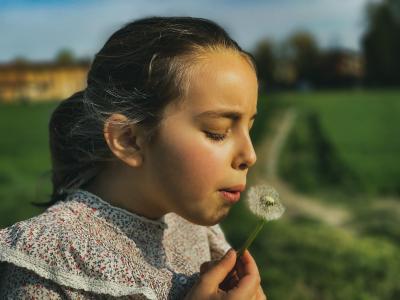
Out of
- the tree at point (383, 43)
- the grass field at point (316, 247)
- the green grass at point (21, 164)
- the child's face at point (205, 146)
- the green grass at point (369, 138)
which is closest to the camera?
the child's face at point (205, 146)

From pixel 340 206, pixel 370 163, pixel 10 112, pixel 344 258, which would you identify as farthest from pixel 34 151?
pixel 10 112

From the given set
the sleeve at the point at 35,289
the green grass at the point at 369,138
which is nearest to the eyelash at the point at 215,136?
the sleeve at the point at 35,289

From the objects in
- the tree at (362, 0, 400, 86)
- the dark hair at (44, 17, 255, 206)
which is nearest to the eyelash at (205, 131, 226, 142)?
the dark hair at (44, 17, 255, 206)

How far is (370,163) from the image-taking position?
468 inches

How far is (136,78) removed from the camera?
5.34 ft

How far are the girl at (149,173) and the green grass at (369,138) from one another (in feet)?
28.1

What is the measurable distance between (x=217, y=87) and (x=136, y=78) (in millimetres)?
216

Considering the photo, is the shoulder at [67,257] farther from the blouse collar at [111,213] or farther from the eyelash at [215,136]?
the eyelash at [215,136]

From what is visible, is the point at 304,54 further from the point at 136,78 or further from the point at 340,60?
the point at 136,78

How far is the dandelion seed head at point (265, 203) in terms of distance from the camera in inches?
60.9

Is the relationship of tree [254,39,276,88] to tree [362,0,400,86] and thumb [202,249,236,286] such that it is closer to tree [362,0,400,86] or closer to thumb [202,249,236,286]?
tree [362,0,400,86]

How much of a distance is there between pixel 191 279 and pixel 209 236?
355 mm

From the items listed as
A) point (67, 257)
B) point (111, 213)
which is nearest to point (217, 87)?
point (111, 213)

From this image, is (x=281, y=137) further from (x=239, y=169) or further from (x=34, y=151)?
(x=239, y=169)
